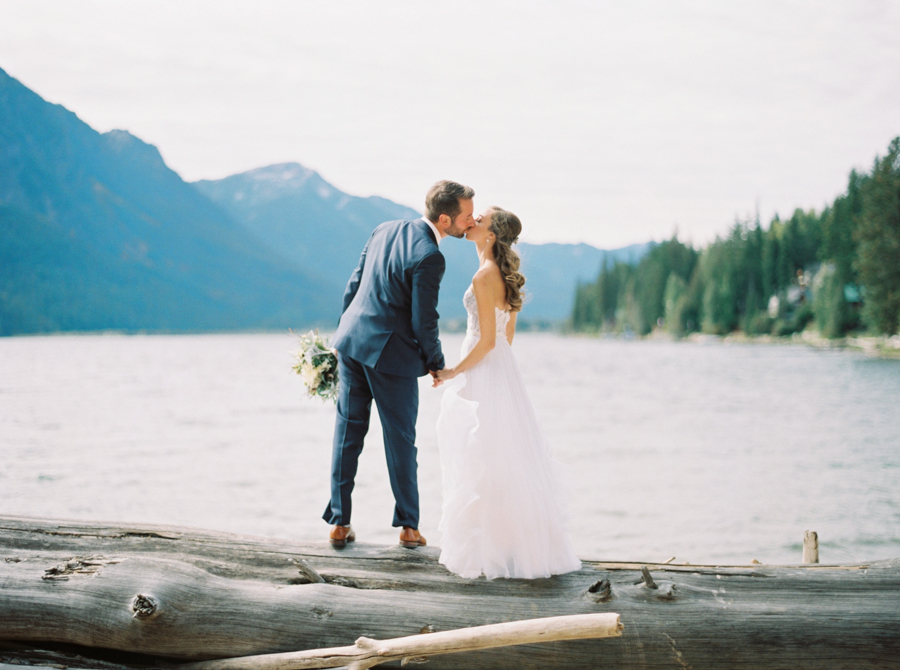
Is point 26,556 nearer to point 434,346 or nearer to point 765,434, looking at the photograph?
point 434,346

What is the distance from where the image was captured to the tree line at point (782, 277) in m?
62.0

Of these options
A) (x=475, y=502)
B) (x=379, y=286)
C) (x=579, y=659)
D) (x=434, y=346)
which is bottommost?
(x=579, y=659)

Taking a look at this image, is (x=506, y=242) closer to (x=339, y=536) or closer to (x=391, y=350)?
(x=391, y=350)

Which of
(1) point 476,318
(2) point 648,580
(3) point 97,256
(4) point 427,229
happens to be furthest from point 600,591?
(3) point 97,256

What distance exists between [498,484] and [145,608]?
7.51 ft

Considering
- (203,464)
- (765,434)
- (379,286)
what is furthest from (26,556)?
(765,434)

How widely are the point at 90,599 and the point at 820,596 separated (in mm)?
4557

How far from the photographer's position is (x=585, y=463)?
19.9m

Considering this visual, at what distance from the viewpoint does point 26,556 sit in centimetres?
457

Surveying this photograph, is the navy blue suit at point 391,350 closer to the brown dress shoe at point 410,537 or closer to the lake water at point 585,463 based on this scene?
the brown dress shoe at point 410,537

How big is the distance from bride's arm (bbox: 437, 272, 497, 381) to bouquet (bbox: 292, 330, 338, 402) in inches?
45.9

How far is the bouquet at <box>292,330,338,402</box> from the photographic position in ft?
18.3

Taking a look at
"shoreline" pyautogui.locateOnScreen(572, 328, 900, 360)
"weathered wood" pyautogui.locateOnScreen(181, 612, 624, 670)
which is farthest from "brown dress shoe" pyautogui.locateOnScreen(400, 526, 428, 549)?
"shoreline" pyautogui.locateOnScreen(572, 328, 900, 360)

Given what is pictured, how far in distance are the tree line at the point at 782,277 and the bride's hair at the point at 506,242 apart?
218 feet
